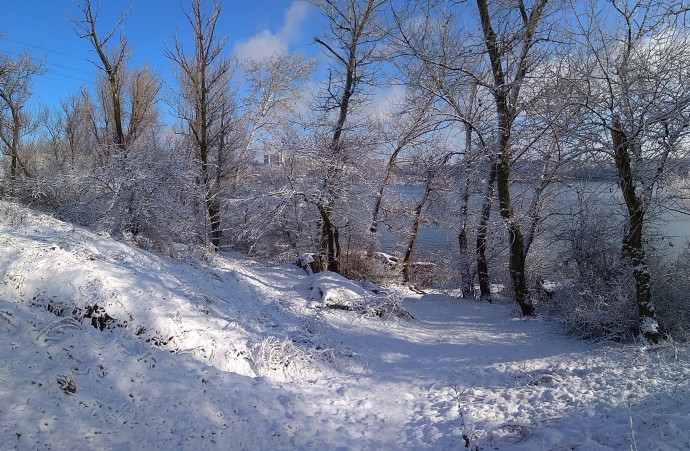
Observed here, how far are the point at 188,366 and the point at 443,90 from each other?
7.86 meters

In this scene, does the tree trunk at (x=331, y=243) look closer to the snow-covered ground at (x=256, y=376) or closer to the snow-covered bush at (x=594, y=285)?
the snow-covered ground at (x=256, y=376)

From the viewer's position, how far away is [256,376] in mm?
4820

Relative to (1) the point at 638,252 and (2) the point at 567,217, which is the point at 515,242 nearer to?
(2) the point at 567,217

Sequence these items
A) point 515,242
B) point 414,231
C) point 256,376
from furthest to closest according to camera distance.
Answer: point 414,231 → point 515,242 → point 256,376

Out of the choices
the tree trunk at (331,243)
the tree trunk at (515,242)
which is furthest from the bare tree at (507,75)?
the tree trunk at (331,243)

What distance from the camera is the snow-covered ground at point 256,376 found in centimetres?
330

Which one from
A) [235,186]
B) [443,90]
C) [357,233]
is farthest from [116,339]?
[235,186]

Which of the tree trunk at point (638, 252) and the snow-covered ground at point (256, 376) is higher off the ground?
the tree trunk at point (638, 252)

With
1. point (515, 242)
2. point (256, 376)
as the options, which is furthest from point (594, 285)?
point (256, 376)

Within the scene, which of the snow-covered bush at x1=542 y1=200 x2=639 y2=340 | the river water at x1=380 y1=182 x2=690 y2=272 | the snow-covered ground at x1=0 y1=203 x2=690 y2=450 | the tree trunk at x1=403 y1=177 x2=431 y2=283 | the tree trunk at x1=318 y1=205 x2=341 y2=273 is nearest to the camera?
the snow-covered ground at x1=0 y1=203 x2=690 y2=450

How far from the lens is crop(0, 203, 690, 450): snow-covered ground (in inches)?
130

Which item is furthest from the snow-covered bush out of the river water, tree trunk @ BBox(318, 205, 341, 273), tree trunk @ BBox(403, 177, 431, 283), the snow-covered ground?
tree trunk @ BBox(318, 205, 341, 273)

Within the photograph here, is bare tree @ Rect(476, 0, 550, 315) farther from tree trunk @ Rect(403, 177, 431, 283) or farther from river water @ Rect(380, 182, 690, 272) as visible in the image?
tree trunk @ Rect(403, 177, 431, 283)

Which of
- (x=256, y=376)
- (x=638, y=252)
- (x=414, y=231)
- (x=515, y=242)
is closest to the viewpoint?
(x=256, y=376)
